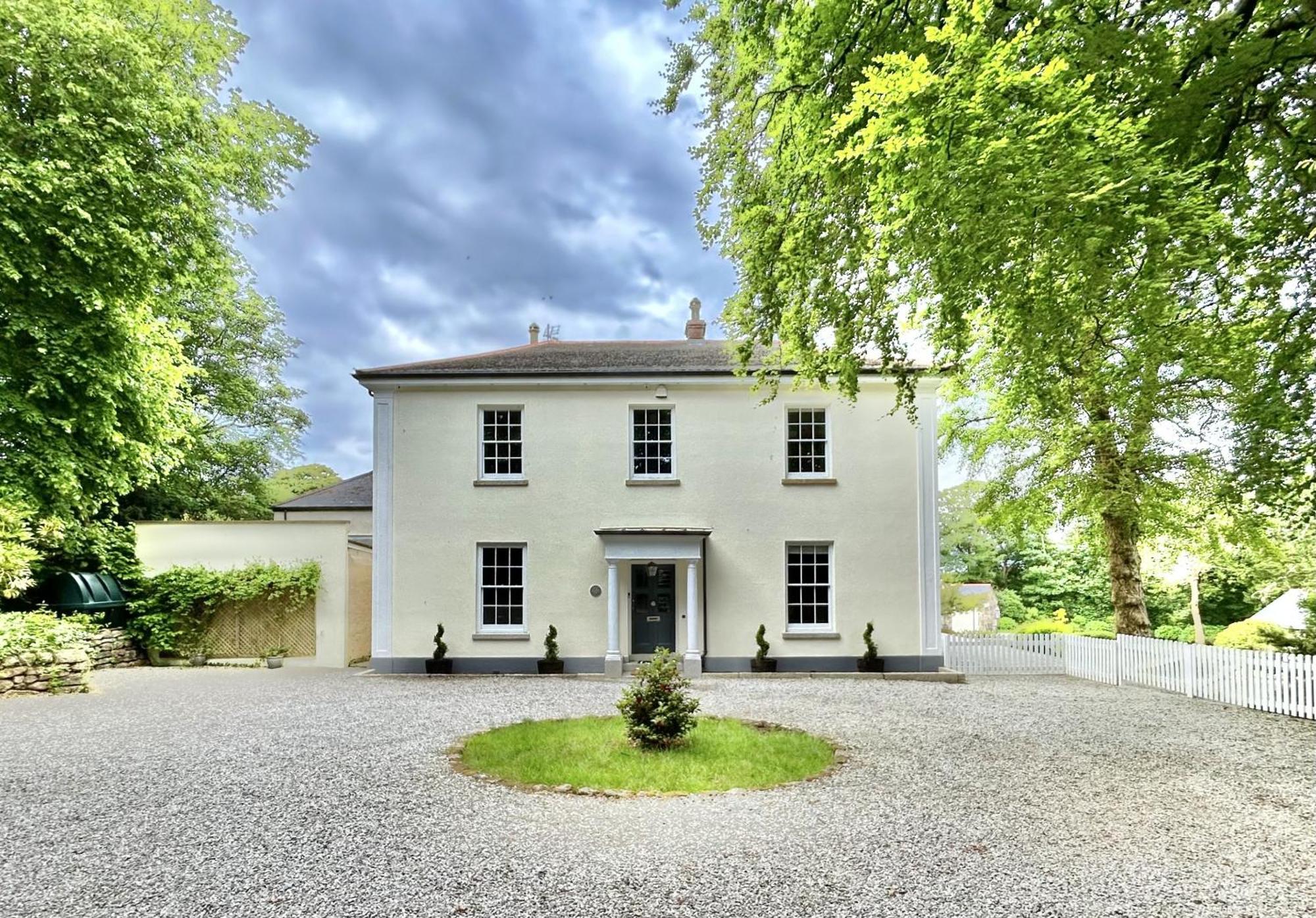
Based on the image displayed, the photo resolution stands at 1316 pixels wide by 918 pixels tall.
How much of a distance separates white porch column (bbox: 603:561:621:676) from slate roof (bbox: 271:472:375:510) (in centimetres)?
1439

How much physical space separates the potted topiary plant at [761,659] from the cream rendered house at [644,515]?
0.19m

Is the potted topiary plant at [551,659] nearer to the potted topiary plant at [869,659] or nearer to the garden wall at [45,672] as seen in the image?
the potted topiary plant at [869,659]

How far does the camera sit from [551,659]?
15352 mm

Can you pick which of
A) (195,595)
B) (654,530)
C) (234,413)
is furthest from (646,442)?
(234,413)

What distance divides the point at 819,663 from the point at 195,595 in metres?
15.2

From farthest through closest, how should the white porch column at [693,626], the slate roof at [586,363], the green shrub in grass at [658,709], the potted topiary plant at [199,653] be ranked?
1. the potted topiary plant at [199,653]
2. the slate roof at [586,363]
3. the white porch column at [693,626]
4. the green shrub in grass at [658,709]

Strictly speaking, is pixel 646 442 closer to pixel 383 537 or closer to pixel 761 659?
pixel 761 659

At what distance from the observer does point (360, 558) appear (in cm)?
1906

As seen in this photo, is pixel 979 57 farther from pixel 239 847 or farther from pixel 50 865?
pixel 50 865

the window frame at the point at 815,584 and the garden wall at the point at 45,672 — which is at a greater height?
the window frame at the point at 815,584

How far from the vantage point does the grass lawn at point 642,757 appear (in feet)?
23.2

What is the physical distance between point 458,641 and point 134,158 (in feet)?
37.7

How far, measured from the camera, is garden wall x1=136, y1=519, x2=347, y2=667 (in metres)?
17.8

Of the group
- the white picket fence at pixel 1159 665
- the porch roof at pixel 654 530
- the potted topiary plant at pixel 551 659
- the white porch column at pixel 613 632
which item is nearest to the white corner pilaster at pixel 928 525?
the white picket fence at pixel 1159 665
